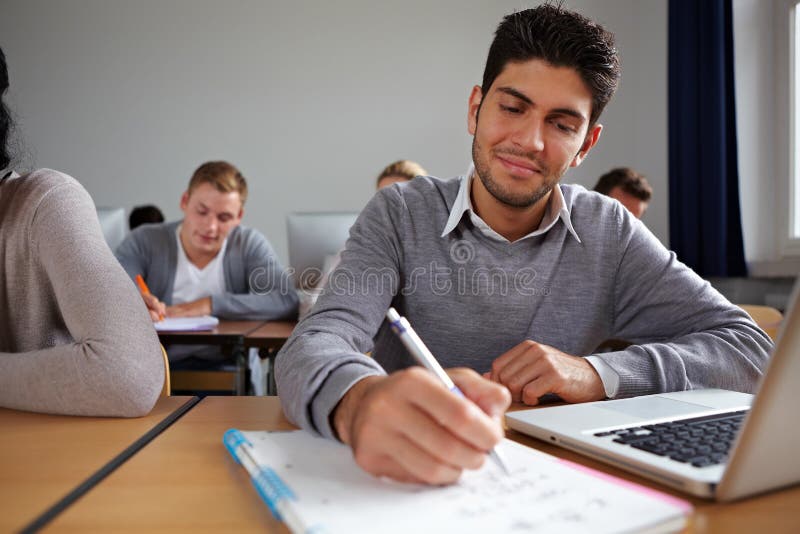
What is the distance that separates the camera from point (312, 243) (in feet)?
9.74

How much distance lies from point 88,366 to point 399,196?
2.26 feet

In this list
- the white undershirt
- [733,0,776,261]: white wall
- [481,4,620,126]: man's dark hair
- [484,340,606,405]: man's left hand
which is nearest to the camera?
[484,340,606,405]: man's left hand

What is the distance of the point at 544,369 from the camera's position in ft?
3.19

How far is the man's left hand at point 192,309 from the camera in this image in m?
2.74

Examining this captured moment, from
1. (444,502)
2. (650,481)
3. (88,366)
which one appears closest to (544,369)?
(650,481)

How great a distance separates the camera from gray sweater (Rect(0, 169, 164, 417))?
90 centimetres

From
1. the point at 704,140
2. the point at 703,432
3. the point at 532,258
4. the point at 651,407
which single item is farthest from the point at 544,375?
the point at 704,140

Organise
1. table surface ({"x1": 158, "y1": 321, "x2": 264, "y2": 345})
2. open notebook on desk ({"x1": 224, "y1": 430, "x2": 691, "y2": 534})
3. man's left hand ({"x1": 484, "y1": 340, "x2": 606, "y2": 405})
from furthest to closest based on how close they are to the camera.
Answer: table surface ({"x1": 158, "y1": 321, "x2": 264, "y2": 345}) → man's left hand ({"x1": 484, "y1": 340, "x2": 606, "y2": 405}) → open notebook on desk ({"x1": 224, "y1": 430, "x2": 691, "y2": 534})

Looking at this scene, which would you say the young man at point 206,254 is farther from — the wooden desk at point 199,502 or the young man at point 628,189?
the wooden desk at point 199,502

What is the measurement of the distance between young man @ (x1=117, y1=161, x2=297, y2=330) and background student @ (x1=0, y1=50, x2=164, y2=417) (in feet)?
5.73

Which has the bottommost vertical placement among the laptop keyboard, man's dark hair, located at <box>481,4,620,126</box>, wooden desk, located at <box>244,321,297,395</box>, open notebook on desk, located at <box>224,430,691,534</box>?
wooden desk, located at <box>244,321,297,395</box>

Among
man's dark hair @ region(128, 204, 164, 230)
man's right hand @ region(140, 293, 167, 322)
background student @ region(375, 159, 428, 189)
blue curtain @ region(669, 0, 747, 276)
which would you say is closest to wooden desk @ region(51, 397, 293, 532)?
man's right hand @ region(140, 293, 167, 322)

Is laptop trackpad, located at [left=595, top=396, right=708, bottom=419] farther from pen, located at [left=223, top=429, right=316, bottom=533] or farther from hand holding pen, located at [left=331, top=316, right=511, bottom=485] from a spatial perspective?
pen, located at [left=223, top=429, right=316, bottom=533]

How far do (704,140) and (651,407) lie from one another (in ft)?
11.7
